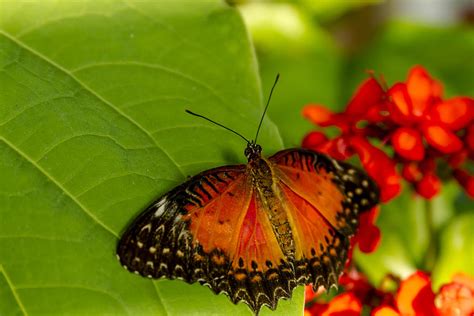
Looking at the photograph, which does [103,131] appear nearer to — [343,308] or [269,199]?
[269,199]

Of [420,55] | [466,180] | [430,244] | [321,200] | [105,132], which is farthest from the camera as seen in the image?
[420,55]

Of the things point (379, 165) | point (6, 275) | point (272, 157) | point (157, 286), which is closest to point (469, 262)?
point (379, 165)

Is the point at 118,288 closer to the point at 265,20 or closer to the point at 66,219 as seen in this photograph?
the point at 66,219

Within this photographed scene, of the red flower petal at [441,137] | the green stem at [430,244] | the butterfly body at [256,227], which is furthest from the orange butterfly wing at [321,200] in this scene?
the green stem at [430,244]

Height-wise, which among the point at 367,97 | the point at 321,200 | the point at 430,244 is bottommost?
the point at 430,244

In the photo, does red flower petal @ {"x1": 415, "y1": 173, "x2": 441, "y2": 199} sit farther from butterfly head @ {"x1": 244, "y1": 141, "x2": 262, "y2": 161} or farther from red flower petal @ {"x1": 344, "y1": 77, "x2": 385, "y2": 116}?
butterfly head @ {"x1": 244, "y1": 141, "x2": 262, "y2": 161}

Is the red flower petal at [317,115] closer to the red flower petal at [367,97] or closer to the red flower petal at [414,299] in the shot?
the red flower petal at [367,97]

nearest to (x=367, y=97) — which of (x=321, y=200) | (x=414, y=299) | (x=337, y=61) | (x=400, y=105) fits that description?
(x=400, y=105)
